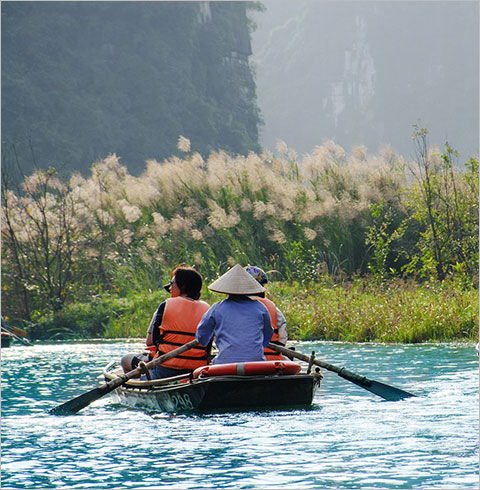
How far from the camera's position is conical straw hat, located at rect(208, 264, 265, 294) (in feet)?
27.1

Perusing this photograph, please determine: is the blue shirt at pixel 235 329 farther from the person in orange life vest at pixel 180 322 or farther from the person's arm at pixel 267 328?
the person in orange life vest at pixel 180 322

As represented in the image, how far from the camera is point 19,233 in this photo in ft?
55.1

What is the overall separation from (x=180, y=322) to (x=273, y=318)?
0.80 meters

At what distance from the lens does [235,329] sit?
8.26 m

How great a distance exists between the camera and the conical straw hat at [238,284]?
8.26 metres

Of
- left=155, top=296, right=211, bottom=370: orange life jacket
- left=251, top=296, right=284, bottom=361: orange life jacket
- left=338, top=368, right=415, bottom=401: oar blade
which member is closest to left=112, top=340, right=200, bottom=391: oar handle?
left=155, top=296, right=211, bottom=370: orange life jacket

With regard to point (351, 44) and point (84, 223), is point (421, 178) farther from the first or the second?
point (351, 44)

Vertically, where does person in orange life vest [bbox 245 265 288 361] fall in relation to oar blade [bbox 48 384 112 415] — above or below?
above

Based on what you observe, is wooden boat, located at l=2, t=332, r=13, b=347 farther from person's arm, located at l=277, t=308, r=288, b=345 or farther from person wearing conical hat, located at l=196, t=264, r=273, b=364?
person wearing conical hat, located at l=196, t=264, r=273, b=364

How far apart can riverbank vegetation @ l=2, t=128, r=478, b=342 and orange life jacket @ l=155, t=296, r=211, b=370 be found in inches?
210

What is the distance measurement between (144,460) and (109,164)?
13.4 meters

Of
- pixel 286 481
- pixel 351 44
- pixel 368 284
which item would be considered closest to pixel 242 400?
pixel 286 481

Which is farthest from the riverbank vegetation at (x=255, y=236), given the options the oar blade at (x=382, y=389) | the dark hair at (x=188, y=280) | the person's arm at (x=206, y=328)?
the person's arm at (x=206, y=328)

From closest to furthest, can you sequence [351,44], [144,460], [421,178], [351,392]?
1. [144,460]
2. [351,392]
3. [421,178]
4. [351,44]
